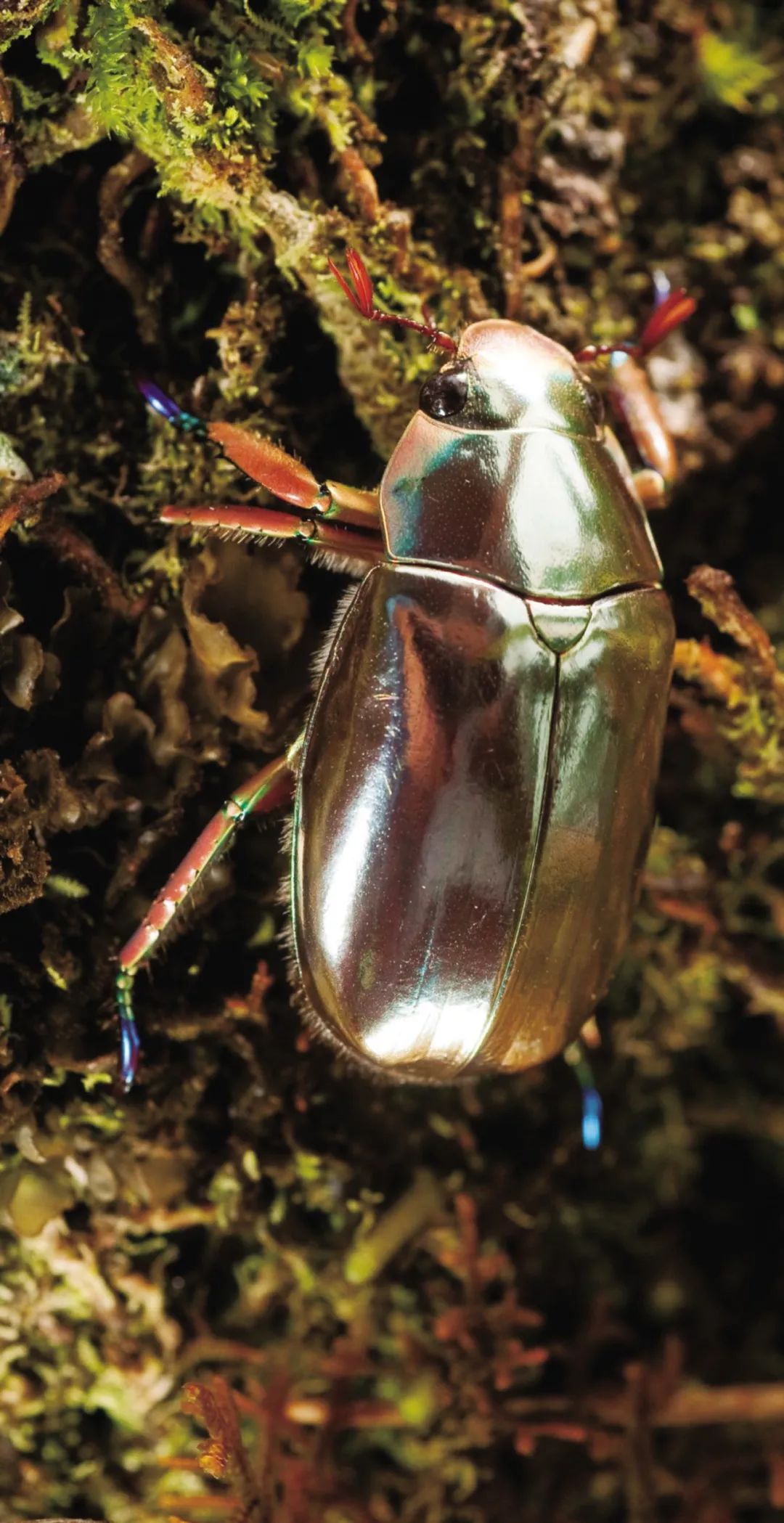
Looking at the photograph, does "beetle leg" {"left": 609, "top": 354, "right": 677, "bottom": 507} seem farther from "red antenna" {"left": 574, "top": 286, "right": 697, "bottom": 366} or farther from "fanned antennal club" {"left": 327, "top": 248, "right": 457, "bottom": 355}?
"fanned antennal club" {"left": 327, "top": 248, "right": 457, "bottom": 355}

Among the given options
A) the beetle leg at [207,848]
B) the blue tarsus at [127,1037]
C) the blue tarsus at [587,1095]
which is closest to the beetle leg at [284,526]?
the beetle leg at [207,848]

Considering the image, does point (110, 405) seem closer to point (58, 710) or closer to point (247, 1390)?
point (58, 710)

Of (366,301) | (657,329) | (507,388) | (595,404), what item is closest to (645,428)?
(657,329)

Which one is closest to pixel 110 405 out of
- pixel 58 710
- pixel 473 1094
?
pixel 58 710

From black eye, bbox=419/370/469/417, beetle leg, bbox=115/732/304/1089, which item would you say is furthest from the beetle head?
beetle leg, bbox=115/732/304/1089

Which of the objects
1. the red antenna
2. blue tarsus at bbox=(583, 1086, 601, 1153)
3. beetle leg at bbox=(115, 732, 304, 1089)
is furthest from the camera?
blue tarsus at bbox=(583, 1086, 601, 1153)

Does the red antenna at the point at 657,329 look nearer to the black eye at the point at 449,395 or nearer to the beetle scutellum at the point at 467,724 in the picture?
the beetle scutellum at the point at 467,724

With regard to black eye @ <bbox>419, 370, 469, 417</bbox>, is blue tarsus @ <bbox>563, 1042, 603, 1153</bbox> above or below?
below
